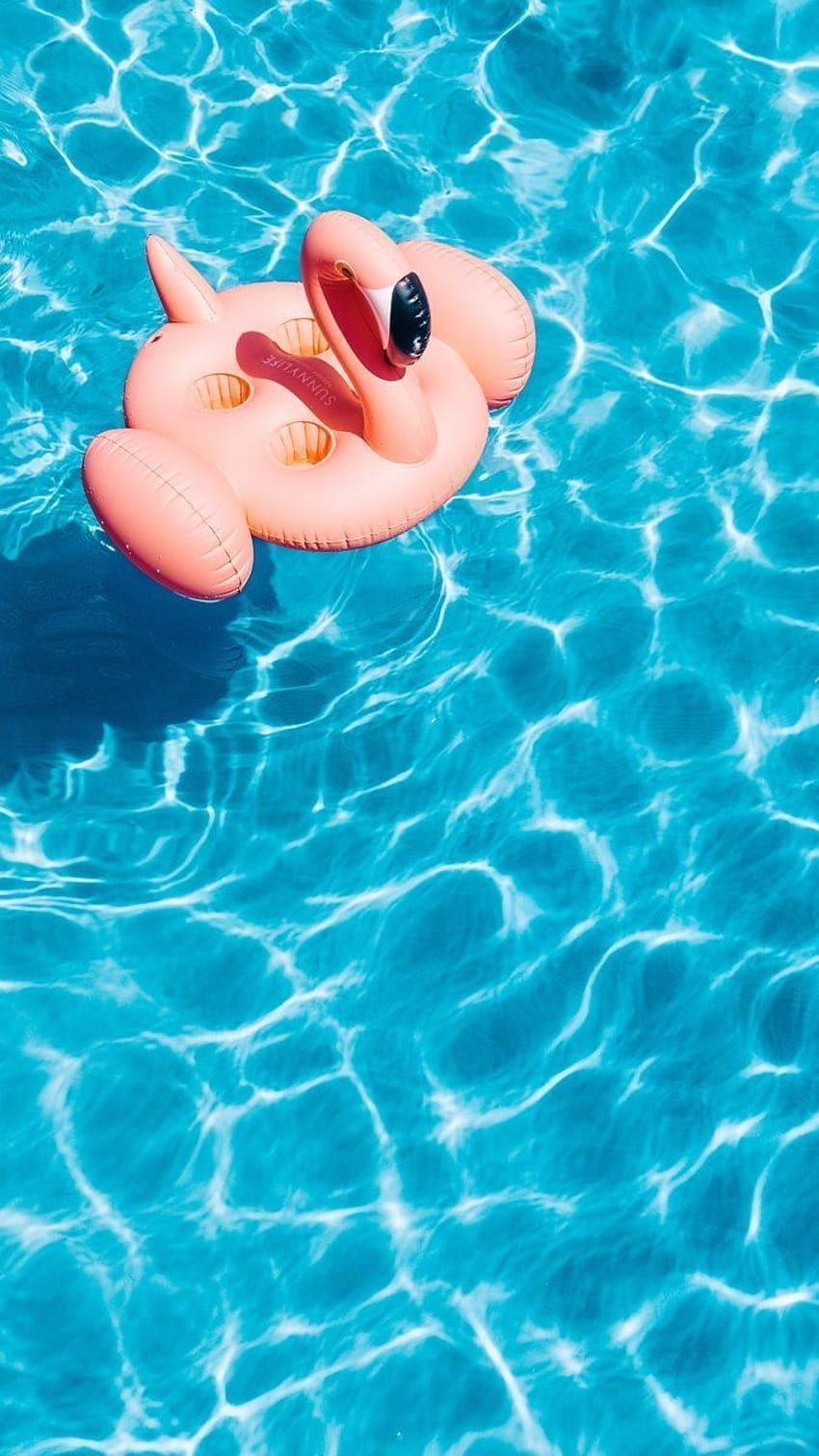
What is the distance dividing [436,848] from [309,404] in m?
1.76

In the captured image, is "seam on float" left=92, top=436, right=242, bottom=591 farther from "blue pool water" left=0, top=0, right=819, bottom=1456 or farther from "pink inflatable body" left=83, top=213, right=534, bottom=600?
"blue pool water" left=0, top=0, right=819, bottom=1456

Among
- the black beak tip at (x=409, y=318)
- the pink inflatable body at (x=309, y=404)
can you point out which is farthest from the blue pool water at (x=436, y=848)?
the black beak tip at (x=409, y=318)

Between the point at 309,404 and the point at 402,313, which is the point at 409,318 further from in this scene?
the point at 309,404

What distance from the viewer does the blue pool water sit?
5398 mm

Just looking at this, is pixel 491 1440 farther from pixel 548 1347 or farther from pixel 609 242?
pixel 609 242

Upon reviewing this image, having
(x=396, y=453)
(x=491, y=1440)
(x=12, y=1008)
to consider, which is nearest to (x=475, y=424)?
(x=396, y=453)

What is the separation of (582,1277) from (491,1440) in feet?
1.99

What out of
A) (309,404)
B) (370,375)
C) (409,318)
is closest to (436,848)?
(309,404)

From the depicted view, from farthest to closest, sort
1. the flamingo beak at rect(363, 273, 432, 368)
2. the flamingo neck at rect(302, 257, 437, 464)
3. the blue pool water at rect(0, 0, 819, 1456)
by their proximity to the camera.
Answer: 1. the blue pool water at rect(0, 0, 819, 1456)
2. the flamingo neck at rect(302, 257, 437, 464)
3. the flamingo beak at rect(363, 273, 432, 368)

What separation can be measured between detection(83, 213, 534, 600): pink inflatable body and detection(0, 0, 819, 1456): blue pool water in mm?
1159

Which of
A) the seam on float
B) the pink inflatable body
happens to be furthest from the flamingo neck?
the seam on float

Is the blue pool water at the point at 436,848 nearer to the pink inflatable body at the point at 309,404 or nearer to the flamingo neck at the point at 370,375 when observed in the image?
the pink inflatable body at the point at 309,404

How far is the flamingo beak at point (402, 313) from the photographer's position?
16.2ft

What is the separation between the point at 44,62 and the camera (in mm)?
7918
